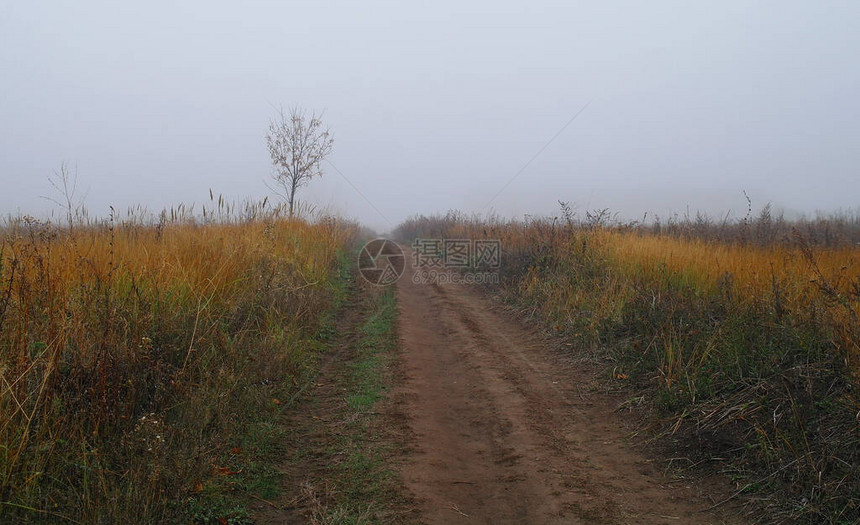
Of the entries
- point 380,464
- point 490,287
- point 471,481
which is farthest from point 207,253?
point 490,287

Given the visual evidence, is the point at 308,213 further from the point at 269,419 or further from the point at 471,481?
the point at 471,481

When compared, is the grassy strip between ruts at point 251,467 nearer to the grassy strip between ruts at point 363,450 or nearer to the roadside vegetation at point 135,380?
the roadside vegetation at point 135,380

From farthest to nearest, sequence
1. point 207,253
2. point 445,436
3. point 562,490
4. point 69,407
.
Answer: point 207,253
point 445,436
point 562,490
point 69,407

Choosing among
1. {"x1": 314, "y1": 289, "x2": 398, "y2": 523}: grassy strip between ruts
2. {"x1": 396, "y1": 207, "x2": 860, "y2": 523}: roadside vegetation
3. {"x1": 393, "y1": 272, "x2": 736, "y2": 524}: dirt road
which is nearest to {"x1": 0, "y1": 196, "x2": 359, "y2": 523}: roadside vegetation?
{"x1": 314, "y1": 289, "x2": 398, "y2": 523}: grassy strip between ruts

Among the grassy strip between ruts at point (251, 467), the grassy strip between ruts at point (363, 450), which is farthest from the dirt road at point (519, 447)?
the grassy strip between ruts at point (251, 467)

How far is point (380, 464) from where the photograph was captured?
12.1ft

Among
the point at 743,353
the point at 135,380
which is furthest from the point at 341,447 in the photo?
the point at 743,353

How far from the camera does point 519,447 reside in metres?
4.02

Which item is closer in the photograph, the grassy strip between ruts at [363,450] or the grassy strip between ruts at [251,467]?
the grassy strip between ruts at [251,467]

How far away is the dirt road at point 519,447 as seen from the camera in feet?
10.4

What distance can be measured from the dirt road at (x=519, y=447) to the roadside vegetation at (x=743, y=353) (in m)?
0.44

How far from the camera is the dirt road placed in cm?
318

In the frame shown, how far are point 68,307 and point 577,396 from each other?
15.0 ft

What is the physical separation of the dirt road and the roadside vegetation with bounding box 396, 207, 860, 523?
0.44 m
